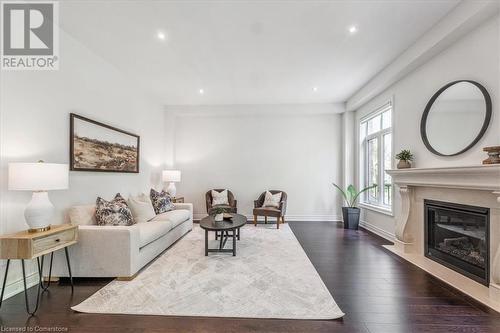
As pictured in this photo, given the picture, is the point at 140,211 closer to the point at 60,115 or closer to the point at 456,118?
the point at 60,115

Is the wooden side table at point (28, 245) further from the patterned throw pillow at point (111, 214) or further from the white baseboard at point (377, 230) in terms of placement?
the white baseboard at point (377, 230)

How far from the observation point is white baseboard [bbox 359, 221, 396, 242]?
4161 mm

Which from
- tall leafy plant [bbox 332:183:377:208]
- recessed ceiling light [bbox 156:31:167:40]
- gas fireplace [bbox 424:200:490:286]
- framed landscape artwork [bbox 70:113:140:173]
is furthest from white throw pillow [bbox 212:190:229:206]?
gas fireplace [bbox 424:200:490:286]

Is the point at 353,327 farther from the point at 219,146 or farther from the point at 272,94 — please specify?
the point at 219,146

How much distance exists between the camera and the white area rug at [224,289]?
2062 mm

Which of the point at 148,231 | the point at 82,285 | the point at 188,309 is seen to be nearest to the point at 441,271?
the point at 188,309

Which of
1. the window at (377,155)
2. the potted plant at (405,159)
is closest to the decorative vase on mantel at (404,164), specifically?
the potted plant at (405,159)

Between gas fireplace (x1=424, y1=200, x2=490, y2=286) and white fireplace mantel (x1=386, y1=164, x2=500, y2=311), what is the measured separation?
0.24 feet

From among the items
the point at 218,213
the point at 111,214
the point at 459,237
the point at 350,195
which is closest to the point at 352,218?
the point at 350,195

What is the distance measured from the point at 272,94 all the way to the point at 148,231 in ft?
13.0

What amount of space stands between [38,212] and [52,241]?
32 centimetres

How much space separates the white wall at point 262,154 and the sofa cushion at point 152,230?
261 centimetres

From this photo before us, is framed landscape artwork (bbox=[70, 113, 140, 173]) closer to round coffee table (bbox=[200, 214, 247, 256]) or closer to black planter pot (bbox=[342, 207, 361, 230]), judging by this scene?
round coffee table (bbox=[200, 214, 247, 256])

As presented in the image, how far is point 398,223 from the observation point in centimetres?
363
